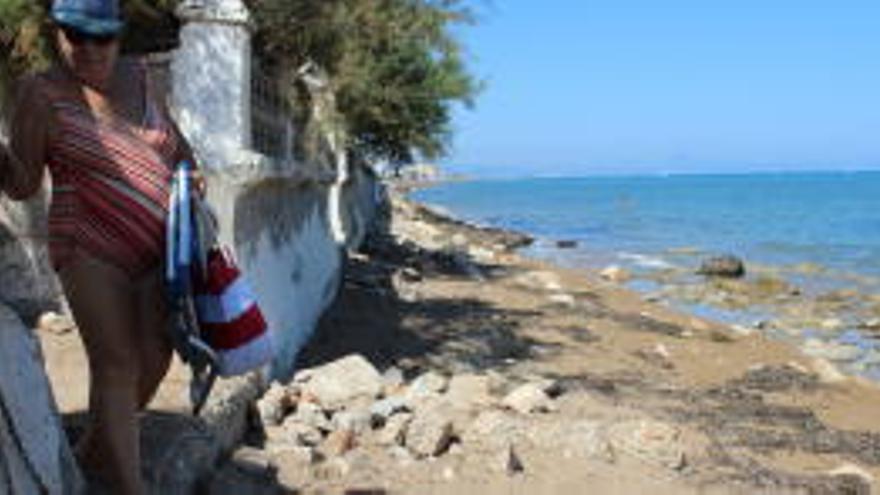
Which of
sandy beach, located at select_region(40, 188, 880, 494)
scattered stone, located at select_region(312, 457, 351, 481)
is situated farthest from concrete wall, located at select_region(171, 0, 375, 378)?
scattered stone, located at select_region(312, 457, 351, 481)

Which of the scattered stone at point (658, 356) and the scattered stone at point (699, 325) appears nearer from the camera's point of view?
the scattered stone at point (658, 356)

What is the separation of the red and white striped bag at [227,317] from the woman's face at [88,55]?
69 centimetres

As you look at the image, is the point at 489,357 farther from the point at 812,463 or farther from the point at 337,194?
the point at 337,194

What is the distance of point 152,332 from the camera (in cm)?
485

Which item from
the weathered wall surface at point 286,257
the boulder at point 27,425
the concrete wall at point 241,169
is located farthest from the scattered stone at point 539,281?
the boulder at point 27,425

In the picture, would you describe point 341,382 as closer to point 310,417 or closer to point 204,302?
point 310,417

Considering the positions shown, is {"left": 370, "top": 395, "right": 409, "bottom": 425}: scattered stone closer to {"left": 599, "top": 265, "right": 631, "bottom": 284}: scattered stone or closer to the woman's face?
the woman's face

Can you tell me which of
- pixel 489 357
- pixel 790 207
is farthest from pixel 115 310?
pixel 790 207

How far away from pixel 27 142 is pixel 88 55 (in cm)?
34

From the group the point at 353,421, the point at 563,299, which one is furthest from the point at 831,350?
the point at 353,421

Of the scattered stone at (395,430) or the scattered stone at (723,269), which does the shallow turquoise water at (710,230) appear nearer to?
the scattered stone at (723,269)

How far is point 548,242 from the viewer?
46188 mm

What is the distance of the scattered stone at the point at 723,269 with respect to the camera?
107ft

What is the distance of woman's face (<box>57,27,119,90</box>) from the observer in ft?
15.0
